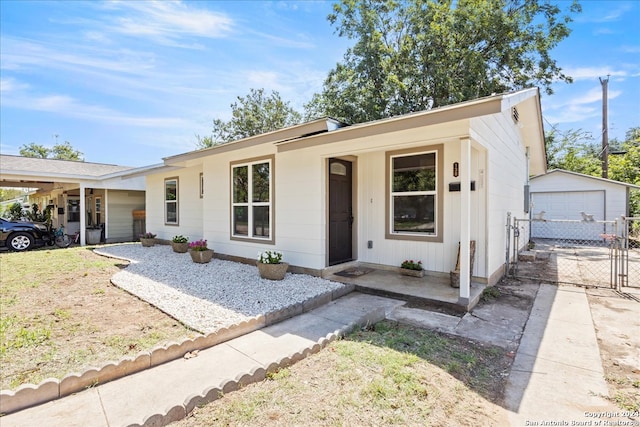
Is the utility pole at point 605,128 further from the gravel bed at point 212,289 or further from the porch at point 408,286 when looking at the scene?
the gravel bed at point 212,289

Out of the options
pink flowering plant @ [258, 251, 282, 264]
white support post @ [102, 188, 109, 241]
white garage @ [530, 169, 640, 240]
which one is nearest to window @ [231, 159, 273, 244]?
pink flowering plant @ [258, 251, 282, 264]

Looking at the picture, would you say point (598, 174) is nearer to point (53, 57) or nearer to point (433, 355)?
point (433, 355)

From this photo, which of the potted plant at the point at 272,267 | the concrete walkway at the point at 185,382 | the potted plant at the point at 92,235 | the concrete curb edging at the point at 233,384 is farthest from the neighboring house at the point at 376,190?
the potted plant at the point at 92,235

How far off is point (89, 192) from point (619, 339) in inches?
698

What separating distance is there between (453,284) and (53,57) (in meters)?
12.5

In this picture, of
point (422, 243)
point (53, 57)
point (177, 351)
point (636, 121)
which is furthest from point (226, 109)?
point (636, 121)

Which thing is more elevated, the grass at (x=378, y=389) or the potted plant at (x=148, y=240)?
the potted plant at (x=148, y=240)

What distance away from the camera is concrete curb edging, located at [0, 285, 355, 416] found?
205 centimetres

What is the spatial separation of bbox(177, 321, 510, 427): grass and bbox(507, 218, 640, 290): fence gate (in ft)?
14.0

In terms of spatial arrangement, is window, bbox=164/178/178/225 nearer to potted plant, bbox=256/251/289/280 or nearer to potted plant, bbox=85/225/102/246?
potted plant, bbox=85/225/102/246

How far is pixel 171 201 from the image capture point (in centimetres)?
1039

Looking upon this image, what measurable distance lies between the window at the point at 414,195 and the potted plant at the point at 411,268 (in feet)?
1.49

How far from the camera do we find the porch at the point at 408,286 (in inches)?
167

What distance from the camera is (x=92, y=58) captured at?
8906 millimetres
